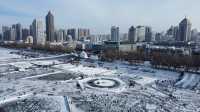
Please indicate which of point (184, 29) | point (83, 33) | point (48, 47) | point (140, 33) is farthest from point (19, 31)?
point (184, 29)

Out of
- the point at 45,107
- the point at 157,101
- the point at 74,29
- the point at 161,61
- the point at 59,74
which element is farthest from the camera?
the point at 74,29

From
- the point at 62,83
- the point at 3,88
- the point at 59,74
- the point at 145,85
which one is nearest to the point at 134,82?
the point at 145,85

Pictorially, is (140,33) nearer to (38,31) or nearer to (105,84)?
(38,31)

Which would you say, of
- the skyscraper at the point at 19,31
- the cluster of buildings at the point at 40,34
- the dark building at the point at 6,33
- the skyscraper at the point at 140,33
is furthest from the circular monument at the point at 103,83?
the dark building at the point at 6,33

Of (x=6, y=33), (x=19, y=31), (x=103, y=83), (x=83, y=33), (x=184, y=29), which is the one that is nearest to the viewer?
(x=103, y=83)

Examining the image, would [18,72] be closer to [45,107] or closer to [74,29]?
[45,107]

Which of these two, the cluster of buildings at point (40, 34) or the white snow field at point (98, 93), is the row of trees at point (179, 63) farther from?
the cluster of buildings at point (40, 34)

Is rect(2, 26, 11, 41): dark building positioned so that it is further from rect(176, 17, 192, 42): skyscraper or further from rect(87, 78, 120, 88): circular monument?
rect(87, 78, 120, 88): circular monument

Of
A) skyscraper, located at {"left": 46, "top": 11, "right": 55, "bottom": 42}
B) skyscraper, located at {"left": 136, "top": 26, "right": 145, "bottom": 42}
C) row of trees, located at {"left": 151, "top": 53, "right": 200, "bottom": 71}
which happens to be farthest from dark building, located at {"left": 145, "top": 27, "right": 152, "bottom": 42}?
row of trees, located at {"left": 151, "top": 53, "right": 200, "bottom": 71}

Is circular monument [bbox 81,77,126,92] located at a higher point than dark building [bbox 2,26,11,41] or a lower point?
lower
